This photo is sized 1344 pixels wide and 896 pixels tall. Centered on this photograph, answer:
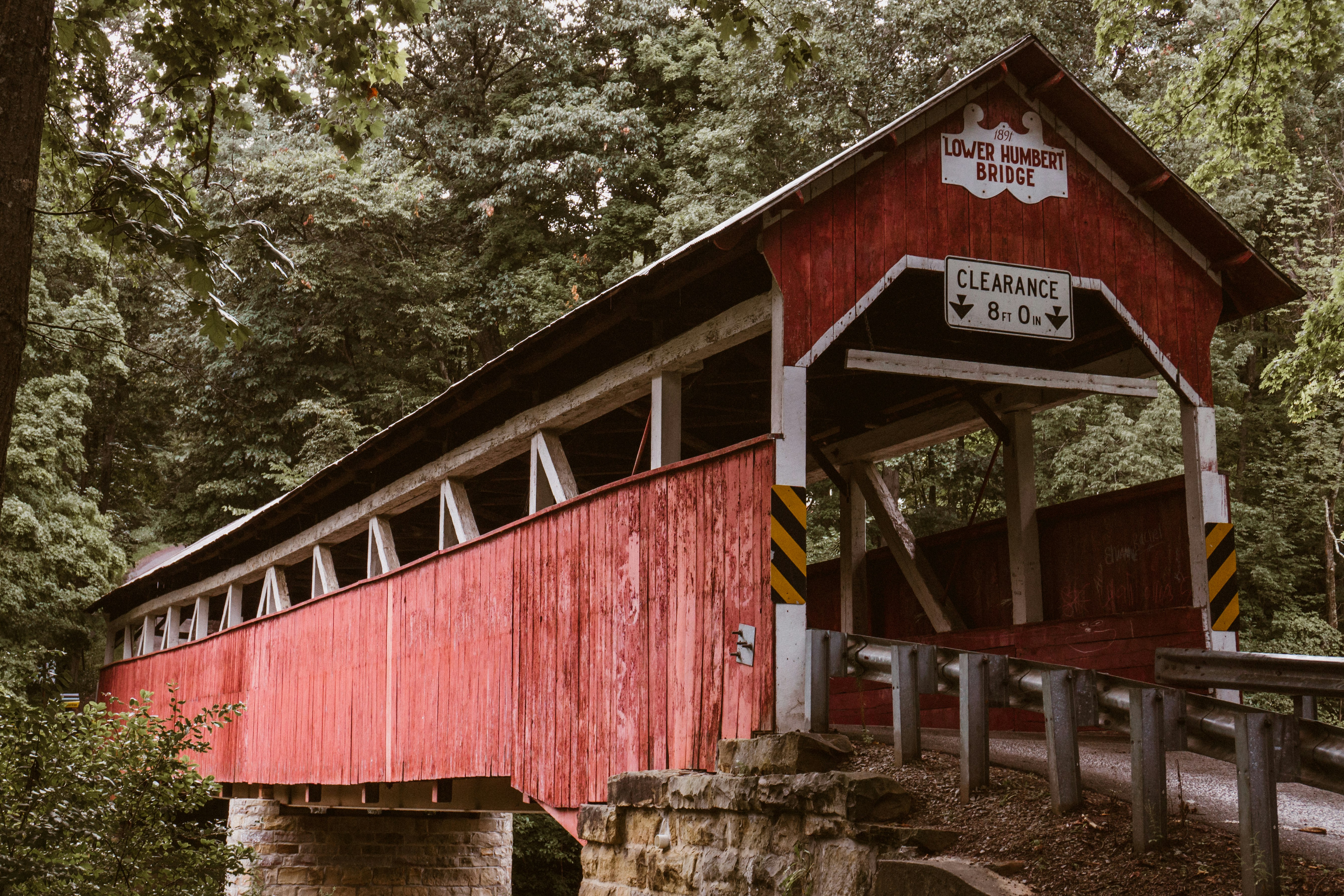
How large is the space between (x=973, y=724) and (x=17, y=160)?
A: 159 inches

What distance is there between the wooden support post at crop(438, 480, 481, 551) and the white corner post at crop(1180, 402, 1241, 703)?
514 centimetres

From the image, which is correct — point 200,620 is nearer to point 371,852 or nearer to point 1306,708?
point 371,852

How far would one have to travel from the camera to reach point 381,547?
12.0m

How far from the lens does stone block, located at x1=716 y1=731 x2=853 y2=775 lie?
562 centimetres

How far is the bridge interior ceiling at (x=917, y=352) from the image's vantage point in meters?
8.60

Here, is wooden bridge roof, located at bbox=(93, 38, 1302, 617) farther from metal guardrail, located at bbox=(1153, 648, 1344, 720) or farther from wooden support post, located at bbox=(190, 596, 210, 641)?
wooden support post, located at bbox=(190, 596, 210, 641)

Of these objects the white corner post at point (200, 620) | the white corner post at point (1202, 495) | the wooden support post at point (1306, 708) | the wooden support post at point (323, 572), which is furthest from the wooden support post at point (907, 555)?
the white corner post at point (200, 620)

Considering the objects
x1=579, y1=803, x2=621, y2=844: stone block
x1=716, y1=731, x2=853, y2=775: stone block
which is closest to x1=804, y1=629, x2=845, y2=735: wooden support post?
x1=716, y1=731, x2=853, y2=775: stone block

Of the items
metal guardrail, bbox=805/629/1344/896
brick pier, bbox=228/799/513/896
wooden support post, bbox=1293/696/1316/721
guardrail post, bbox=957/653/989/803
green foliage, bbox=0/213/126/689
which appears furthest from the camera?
green foliage, bbox=0/213/126/689

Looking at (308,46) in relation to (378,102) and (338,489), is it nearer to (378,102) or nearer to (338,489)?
(378,102)

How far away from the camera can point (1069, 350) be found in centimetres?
932

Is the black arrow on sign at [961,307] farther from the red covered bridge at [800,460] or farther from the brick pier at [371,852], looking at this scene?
the brick pier at [371,852]

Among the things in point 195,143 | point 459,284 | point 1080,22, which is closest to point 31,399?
point 459,284

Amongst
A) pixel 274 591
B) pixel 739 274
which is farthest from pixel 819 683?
pixel 274 591
